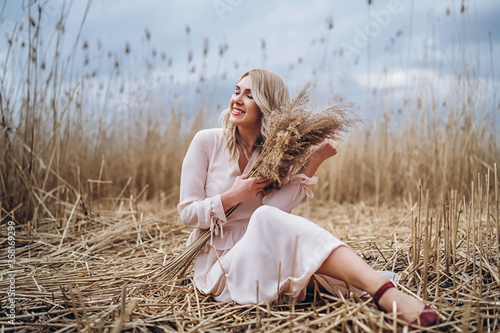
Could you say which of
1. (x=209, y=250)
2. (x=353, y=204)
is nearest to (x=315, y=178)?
(x=209, y=250)

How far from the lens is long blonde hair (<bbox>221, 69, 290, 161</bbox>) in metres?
1.86

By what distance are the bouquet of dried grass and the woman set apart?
13 centimetres

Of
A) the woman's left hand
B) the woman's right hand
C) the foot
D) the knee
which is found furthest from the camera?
the woman's left hand

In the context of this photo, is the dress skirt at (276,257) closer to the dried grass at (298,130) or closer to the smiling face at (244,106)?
the dried grass at (298,130)

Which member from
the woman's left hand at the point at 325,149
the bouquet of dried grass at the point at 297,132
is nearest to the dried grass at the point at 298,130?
the bouquet of dried grass at the point at 297,132

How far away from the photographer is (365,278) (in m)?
1.39

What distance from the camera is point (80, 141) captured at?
3.70 meters

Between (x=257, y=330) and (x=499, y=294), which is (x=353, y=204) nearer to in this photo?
(x=499, y=294)

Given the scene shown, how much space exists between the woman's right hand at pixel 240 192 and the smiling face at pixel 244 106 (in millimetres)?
290

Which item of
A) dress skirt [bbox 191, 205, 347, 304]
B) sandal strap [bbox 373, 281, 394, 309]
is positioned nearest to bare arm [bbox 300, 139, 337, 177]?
dress skirt [bbox 191, 205, 347, 304]

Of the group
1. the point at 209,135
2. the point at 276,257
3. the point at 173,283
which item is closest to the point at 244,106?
the point at 209,135

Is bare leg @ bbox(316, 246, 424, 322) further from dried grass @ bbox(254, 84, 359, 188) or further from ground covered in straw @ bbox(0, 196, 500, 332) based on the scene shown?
dried grass @ bbox(254, 84, 359, 188)

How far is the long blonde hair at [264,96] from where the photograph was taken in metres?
1.86

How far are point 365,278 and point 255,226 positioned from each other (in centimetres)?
44
